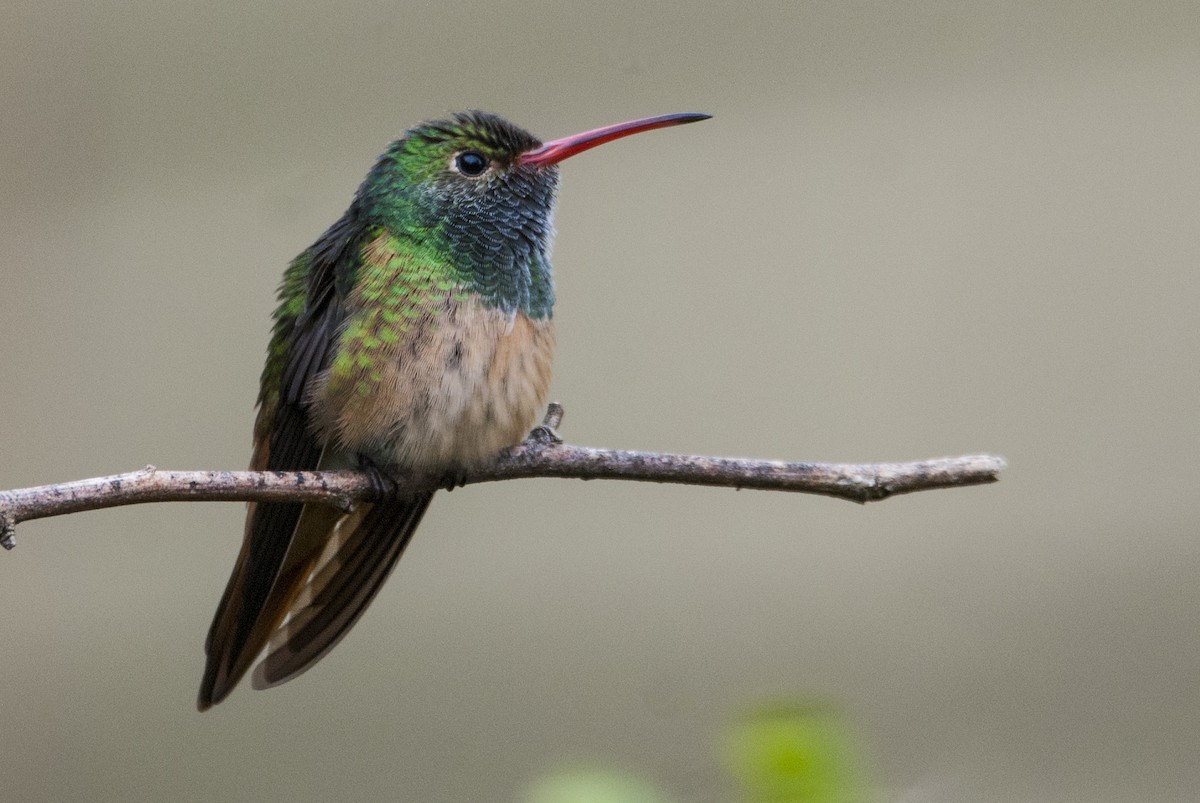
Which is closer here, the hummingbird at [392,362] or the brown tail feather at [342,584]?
the hummingbird at [392,362]

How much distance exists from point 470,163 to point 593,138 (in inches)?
10.0

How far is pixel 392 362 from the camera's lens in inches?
77.1

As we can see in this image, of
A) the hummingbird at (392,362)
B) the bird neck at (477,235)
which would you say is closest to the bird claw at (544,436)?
the hummingbird at (392,362)

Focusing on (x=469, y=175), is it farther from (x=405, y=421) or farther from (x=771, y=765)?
(x=771, y=765)

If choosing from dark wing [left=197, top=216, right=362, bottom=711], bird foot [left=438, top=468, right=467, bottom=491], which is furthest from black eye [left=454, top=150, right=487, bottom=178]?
bird foot [left=438, top=468, right=467, bottom=491]

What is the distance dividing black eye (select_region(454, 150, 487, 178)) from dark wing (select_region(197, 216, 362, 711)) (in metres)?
0.24

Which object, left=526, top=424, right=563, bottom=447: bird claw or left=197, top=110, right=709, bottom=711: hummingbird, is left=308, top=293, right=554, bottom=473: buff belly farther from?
left=526, top=424, right=563, bottom=447: bird claw

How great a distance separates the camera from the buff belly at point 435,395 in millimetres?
1949

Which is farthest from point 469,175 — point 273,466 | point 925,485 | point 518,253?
point 925,485

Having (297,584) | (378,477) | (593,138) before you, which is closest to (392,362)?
(378,477)

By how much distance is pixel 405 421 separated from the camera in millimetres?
1957

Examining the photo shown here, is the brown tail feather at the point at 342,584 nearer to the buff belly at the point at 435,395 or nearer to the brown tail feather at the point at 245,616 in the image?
the brown tail feather at the point at 245,616

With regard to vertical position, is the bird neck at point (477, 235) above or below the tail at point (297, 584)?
above

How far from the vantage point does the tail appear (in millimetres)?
2027
